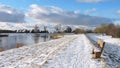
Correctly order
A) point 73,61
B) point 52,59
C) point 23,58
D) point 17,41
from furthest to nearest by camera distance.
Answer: point 17,41
point 23,58
point 52,59
point 73,61

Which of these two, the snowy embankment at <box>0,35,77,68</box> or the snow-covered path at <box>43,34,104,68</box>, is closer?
the snowy embankment at <box>0,35,77,68</box>

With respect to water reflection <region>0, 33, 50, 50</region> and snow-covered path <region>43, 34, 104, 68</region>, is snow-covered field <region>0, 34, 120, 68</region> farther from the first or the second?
water reflection <region>0, 33, 50, 50</region>

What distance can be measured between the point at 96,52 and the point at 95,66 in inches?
186

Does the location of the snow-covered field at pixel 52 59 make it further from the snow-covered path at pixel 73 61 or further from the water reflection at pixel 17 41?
the water reflection at pixel 17 41

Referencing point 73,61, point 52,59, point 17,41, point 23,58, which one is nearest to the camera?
point 73,61

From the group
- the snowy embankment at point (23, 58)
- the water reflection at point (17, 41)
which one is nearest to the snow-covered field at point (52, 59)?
the snowy embankment at point (23, 58)

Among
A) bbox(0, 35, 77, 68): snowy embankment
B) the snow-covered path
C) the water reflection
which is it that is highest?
bbox(0, 35, 77, 68): snowy embankment

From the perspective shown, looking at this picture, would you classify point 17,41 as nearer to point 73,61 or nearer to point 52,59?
point 52,59

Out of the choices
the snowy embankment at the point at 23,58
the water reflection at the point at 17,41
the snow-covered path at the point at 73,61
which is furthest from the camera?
the water reflection at the point at 17,41

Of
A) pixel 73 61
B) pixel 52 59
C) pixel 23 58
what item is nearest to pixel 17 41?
pixel 23 58

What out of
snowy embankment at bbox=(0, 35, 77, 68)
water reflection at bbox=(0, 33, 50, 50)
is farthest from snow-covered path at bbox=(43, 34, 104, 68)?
water reflection at bbox=(0, 33, 50, 50)

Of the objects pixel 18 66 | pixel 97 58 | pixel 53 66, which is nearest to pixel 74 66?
pixel 53 66

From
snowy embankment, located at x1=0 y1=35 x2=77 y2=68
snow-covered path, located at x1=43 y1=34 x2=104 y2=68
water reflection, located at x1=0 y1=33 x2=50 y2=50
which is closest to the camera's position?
snowy embankment, located at x1=0 y1=35 x2=77 y2=68

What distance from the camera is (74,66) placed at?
16.5 meters
